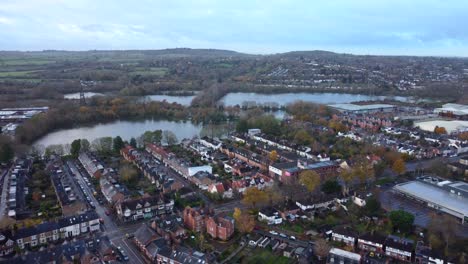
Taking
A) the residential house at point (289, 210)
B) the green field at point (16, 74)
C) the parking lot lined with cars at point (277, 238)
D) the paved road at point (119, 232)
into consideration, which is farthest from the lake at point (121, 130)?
the green field at point (16, 74)

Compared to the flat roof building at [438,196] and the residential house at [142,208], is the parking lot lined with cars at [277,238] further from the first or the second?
the flat roof building at [438,196]

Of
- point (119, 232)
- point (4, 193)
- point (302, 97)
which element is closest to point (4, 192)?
point (4, 193)

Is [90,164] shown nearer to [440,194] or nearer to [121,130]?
[121,130]

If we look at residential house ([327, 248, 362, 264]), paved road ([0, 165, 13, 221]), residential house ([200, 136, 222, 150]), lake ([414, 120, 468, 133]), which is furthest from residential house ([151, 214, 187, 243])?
lake ([414, 120, 468, 133])

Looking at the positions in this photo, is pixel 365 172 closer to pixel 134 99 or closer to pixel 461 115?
pixel 461 115

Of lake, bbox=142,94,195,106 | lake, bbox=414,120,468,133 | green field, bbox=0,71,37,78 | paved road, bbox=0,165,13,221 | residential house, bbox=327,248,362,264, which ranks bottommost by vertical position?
paved road, bbox=0,165,13,221

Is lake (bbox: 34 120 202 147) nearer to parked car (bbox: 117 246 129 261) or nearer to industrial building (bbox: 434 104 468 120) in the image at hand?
parked car (bbox: 117 246 129 261)
